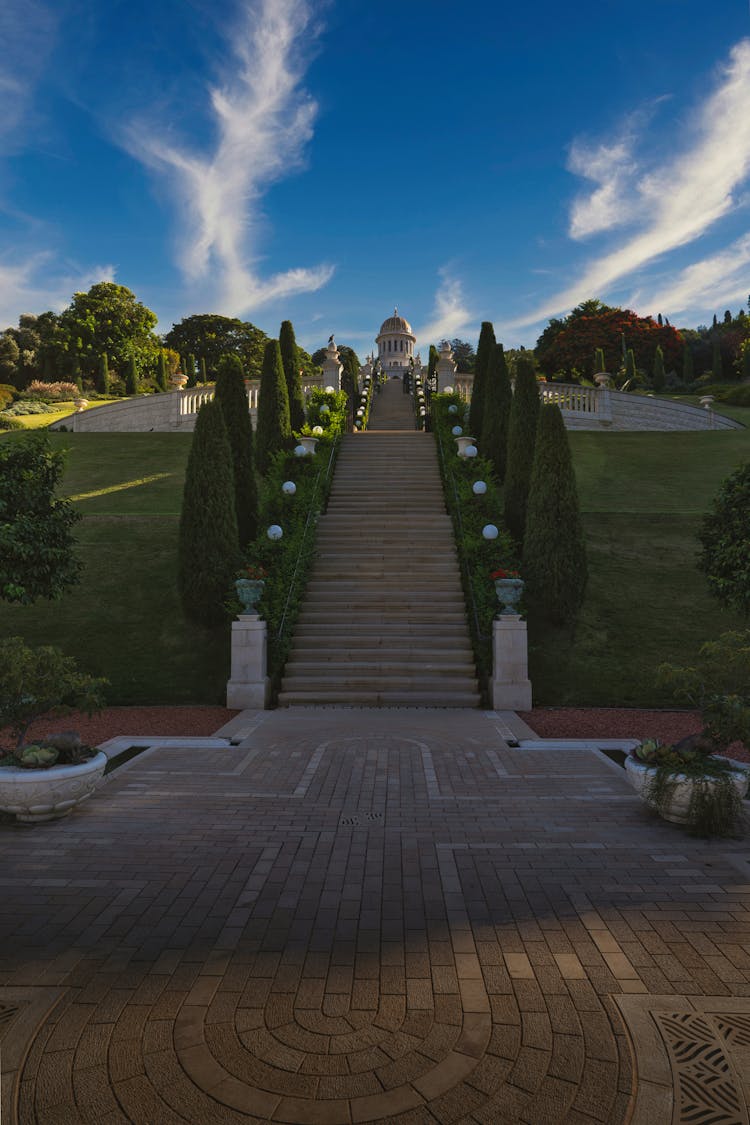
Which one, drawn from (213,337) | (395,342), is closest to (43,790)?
(213,337)

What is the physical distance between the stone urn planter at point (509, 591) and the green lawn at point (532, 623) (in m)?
1.57

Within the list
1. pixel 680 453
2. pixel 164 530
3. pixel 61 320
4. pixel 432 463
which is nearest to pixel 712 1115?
pixel 164 530

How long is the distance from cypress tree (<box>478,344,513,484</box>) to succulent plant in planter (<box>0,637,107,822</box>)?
15528 millimetres

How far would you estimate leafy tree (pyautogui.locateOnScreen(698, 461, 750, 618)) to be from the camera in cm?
990

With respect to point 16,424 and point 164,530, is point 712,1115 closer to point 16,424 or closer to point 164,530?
point 164,530

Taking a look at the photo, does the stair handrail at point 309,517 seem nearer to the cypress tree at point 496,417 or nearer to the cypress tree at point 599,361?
the cypress tree at point 496,417

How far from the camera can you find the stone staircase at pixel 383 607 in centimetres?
1076

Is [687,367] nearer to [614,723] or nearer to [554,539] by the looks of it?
[554,539]

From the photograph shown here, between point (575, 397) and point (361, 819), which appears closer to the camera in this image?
point (361, 819)

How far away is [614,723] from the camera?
923 centimetres

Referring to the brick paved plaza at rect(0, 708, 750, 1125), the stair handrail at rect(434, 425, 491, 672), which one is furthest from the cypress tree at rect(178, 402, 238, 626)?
the brick paved plaza at rect(0, 708, 750, 1125)

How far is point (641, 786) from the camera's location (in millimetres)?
5680

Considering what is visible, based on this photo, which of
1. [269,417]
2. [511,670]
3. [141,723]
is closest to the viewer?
[141,723]

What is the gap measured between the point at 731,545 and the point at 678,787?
6280 mm
